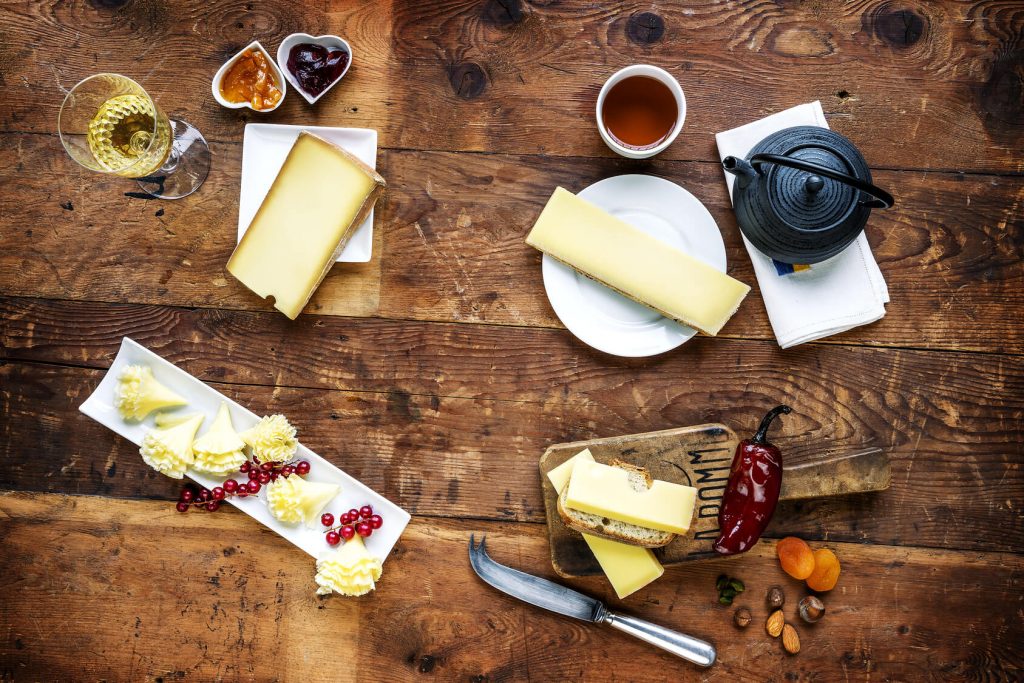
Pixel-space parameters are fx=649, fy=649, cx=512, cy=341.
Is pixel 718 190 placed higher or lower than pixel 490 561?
higher

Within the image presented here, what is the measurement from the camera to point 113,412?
5.30 ft

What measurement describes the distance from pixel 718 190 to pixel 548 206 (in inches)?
17.4

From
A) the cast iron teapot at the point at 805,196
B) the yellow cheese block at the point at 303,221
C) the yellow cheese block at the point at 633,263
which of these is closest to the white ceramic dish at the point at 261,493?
the yellow cheese block at the point at 303,221

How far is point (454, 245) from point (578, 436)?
58 centimetres

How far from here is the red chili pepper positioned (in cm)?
150

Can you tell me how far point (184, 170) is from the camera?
166 cm

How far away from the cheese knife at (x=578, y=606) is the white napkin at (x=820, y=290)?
78cm

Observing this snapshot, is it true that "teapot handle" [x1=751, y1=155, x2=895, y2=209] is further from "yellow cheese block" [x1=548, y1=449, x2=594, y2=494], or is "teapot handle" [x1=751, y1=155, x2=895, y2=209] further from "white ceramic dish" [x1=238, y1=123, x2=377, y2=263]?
"white ceramic dish" [x1=238, y1=123, x2=377, y2=263]

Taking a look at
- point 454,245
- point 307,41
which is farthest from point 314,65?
point 454,245

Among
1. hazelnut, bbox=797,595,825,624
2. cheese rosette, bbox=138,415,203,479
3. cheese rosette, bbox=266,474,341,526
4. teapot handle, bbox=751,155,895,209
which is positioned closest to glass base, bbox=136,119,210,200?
cheese rosette, bbox=138,415,203,479

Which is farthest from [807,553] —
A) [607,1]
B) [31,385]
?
[31,385]

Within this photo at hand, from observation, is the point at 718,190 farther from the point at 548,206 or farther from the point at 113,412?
the point at 113,412

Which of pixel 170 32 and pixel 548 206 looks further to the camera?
pixel 170 32

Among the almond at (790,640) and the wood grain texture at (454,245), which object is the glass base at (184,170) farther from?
the almond at (790,640)
